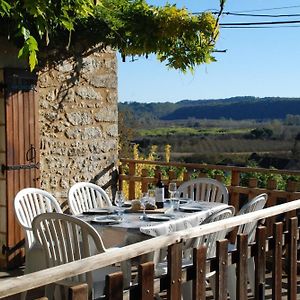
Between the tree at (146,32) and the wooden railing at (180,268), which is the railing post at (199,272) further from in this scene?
the tree at (146,32)

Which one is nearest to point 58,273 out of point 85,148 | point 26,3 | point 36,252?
point 26,3

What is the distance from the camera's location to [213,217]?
13.2ft

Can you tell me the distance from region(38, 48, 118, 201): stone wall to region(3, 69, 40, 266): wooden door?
11.0 inches

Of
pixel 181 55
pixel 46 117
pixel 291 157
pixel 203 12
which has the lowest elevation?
pixel 291 157

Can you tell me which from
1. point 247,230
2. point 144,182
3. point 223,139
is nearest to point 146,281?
point 247,230

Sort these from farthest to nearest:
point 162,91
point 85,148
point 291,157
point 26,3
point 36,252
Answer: point 291,157, point 162,91, point 85,148, point 36,252, point 26,3

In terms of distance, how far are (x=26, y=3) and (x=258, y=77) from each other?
766 inches

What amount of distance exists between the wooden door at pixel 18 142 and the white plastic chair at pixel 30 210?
0.50 meters

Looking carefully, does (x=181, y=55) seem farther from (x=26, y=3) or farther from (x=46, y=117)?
(x=26, y=3)

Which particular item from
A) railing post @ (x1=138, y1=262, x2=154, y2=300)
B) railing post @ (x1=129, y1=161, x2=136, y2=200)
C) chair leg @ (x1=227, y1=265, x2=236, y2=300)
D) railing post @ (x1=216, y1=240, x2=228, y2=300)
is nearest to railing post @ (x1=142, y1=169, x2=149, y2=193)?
railing post @ (x1=129, y1=161, x2=136, y2=200)

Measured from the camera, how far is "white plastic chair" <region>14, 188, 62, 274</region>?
14.9 ft

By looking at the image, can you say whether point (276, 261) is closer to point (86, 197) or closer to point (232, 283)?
point (232, 283)

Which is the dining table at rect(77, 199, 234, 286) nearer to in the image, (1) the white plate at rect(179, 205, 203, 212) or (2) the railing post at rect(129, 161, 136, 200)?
(1) the white plate at rect(179, 205, 203, 212)

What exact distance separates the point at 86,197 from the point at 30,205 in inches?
29.4
